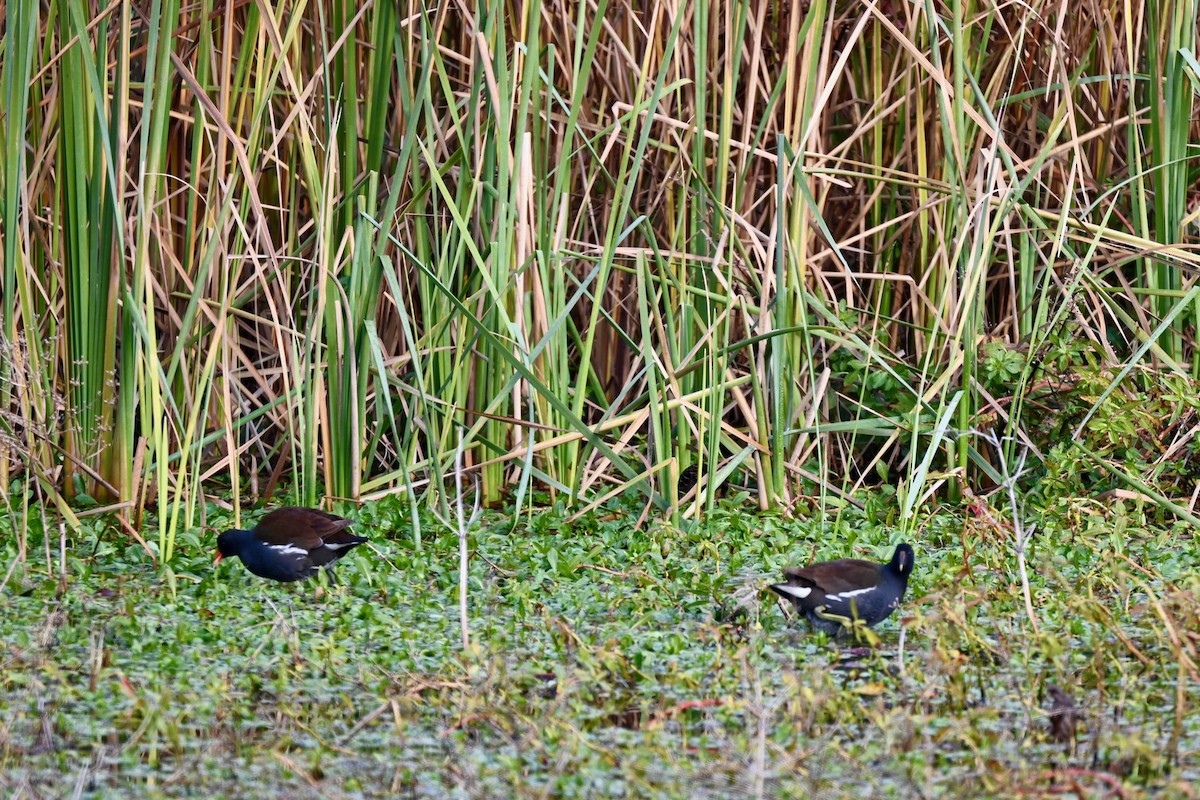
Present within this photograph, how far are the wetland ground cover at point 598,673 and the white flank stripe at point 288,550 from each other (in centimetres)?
13

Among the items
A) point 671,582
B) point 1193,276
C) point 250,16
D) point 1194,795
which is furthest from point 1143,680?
point 250,16

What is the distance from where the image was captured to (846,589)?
4.13m

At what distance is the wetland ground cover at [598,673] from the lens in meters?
3.09

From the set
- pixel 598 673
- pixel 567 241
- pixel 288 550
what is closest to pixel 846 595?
pixel 598 673

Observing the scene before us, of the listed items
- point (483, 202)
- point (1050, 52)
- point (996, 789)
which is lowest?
point (996, 789)

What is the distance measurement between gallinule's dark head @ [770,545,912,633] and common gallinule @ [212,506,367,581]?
125cm

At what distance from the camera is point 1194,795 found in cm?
288

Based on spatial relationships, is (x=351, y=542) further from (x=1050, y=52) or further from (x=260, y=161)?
(x=1050, y=52)

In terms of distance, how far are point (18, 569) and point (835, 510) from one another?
100 inches

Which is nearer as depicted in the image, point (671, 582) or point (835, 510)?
point (671, 582)

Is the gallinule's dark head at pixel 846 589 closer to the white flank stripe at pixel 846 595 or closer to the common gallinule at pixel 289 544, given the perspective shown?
the white flank stripe at pixel 846 595

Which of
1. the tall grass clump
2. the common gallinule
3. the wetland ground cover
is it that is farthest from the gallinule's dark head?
the common gallinule

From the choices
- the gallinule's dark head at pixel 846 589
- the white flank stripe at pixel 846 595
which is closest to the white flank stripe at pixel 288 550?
the gallinule's dark head at pixel 846 589

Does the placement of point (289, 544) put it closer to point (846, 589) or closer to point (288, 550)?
point (288, 550)
